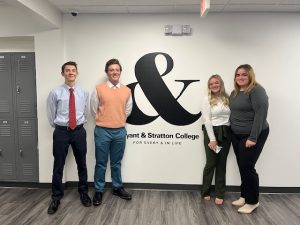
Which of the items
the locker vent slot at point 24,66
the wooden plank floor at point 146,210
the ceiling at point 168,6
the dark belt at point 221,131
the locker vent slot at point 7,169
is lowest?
the wooden plank floor at point 146,210

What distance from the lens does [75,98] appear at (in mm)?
3072

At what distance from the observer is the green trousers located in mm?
3188

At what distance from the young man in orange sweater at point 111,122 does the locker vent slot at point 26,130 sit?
954 mm

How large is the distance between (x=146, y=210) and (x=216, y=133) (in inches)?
47.5

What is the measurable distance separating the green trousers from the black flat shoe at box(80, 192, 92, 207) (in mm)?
1381

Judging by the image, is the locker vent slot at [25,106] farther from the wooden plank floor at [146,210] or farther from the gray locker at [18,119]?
the wooden plank floor at [146,210]

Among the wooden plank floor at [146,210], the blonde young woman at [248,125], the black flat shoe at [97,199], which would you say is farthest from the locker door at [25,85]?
the blonde young woman at [248,125]

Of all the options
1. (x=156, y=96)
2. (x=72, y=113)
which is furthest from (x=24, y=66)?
(x=156, y=96)

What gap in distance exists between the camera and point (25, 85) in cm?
353

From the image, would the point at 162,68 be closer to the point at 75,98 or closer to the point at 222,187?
the point at 75,98

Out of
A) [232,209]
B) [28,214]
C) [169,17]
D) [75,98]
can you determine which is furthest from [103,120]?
[232,209]

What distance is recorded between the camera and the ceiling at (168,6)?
2.96m

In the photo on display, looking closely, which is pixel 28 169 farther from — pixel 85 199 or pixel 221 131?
pixel 221 131

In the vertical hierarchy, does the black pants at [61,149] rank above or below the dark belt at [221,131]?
below
